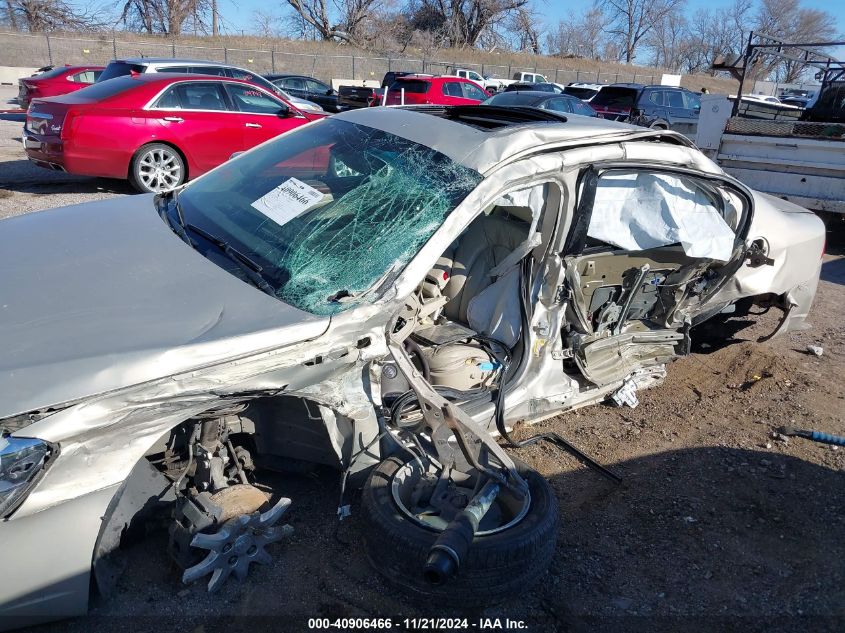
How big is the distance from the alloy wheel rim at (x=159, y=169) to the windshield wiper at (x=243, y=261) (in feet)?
19.1

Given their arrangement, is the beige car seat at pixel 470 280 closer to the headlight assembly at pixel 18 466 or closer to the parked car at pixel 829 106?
the headlight assembly at pixel 18 466

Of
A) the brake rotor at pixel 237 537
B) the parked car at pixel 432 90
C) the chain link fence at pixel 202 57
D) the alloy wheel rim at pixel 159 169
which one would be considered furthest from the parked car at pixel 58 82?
the brake rotor at pixel 237 537

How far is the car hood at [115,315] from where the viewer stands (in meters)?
1.90

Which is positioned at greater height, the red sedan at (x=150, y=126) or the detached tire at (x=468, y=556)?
the red sedan at (x=150, y=126)

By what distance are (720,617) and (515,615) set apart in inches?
31.3

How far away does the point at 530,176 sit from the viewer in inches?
111

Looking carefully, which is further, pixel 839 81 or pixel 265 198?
pixel 839 81

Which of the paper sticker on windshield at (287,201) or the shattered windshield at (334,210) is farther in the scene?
the paper sticker on windshield at (287,201)

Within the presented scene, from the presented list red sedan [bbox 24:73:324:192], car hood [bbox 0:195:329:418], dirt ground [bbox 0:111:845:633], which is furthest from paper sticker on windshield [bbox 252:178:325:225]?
red sedan [bbox 24:73:324:192]

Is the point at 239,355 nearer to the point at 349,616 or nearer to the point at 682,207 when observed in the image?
the point at 349,616

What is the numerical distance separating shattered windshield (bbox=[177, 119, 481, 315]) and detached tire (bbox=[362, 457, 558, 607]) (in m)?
0.78

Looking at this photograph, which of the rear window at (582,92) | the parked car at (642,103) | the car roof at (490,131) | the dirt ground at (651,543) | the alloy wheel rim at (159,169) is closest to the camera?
the dirt ground at (651,543)

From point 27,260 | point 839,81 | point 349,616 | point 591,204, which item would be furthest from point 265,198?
point 839,81

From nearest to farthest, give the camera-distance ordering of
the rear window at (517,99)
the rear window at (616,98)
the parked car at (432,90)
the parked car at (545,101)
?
the rear window at (517,99) < the parked car at (545,101) < the rear window at (616,98) < the parked car at (432,90)
